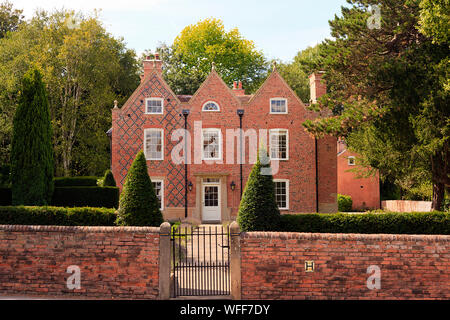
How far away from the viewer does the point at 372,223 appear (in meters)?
11.3

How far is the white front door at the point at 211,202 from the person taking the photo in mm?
25359

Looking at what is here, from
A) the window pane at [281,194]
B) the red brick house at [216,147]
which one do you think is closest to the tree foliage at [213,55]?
the red brick house at [216,147]

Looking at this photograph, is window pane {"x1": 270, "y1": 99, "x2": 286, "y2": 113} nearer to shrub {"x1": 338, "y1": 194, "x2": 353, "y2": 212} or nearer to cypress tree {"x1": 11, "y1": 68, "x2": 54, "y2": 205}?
shrub {"x1": 338, "y1": 194, "x2": 353, "y2": 212}

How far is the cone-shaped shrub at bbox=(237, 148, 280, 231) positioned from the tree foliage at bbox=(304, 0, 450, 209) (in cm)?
774

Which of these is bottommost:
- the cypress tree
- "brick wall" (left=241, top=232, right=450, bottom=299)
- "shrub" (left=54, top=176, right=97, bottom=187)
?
A: "brick wall" (left=241, top=232, right=450, bottom=299)

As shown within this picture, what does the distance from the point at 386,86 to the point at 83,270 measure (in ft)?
48.0

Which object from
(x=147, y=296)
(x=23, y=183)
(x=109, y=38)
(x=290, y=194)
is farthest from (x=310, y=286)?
(x=109, y=38)

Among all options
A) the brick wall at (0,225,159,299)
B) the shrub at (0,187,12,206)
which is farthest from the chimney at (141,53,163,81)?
the brick wall at (0,225,159,299)

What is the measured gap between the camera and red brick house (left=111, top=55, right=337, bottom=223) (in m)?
25.2

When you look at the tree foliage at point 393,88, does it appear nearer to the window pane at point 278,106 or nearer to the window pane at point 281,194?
the window pane at point 278,106

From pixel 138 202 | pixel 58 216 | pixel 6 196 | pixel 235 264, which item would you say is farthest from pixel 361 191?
pixel 58 216

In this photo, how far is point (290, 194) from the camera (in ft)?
83.5

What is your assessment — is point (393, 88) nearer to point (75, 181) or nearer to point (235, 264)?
point (235, 264)

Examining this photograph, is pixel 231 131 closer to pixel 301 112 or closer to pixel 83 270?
pixel 301 112
